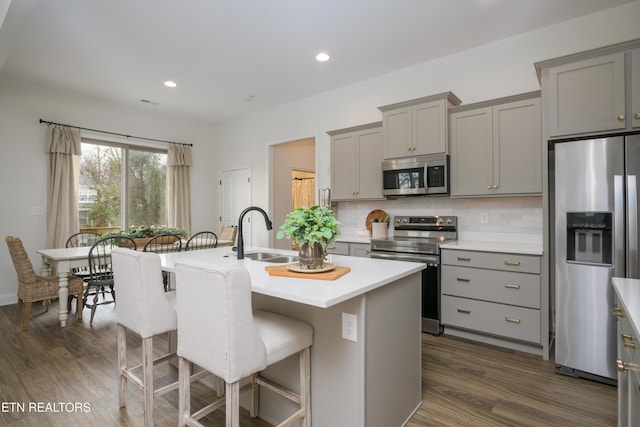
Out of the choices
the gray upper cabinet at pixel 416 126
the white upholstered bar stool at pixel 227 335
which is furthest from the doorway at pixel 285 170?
the white upholstered bar stool at pixel 227 335

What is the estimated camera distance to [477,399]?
2.17m

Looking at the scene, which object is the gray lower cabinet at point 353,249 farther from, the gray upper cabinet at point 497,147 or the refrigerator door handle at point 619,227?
the refrigerator door handle at point 619,227

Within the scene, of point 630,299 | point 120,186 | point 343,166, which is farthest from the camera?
point 120,186

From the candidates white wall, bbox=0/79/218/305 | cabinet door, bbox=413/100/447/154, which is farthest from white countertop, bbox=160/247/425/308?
white wall, bbox=0/79/218/305

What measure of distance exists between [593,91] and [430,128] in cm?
136

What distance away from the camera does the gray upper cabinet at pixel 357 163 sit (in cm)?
408

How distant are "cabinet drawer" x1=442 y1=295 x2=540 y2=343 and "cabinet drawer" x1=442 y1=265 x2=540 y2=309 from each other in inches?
2.2

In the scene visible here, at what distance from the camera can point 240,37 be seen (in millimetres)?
3379

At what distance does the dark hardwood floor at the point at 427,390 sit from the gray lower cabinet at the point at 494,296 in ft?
0.57

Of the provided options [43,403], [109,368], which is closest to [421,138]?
[109,368]

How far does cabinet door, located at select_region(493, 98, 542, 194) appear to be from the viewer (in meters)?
2.97

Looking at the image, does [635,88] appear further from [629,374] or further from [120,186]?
[120,186]

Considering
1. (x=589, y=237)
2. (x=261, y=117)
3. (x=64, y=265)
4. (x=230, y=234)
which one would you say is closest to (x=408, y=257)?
(x=589, y=237)

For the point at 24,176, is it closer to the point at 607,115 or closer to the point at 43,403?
the point at 43,403
